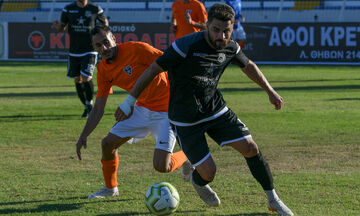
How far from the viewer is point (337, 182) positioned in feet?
21.9

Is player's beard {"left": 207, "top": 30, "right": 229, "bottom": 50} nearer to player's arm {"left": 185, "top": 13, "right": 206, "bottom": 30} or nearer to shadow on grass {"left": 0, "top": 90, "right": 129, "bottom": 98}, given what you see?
player's arm {"left": 185, "top": 13, "right": 206, "bottom": 30}

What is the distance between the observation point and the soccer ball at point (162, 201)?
218 inches

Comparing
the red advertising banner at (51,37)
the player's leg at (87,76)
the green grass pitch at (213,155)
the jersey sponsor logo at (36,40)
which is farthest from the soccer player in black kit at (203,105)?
the jersey sponsor logo at (36,40)

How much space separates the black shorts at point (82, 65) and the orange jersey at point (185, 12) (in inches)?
94.7

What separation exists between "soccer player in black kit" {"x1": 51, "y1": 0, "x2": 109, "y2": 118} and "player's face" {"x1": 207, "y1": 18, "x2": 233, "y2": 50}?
739 cm

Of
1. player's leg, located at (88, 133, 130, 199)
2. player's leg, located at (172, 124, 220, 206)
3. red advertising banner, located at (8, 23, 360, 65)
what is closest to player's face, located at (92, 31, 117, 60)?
player's leg, located at (88, 133, 130, 199)

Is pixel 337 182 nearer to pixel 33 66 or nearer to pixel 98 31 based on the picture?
pixel 98 31

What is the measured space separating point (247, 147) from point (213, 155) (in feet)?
9.33

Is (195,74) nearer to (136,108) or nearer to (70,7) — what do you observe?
→ (136,108)

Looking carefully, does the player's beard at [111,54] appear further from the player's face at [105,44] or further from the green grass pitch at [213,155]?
the green grass pitch at [213,155]

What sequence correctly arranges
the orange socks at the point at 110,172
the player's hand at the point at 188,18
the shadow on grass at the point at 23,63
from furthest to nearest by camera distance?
the shadow on grass at the point at 23,63, the player's hand at the point at 188,18, the orange socks at the point at 110,172

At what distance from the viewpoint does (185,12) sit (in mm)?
13852

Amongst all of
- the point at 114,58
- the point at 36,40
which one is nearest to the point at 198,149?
the point at 114,58

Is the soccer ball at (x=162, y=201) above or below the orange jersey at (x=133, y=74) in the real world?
below
